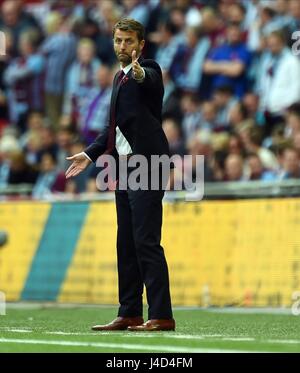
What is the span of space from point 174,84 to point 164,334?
9482mm

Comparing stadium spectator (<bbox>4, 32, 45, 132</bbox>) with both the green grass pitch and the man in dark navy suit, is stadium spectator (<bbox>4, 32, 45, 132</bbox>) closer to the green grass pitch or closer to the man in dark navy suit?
the green grass pitch

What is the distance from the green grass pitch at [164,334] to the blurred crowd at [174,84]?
10.1 feet

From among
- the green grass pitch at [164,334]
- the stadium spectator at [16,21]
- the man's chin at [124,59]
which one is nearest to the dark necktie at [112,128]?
the man's chin at [124,59]

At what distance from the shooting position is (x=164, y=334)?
9.80m

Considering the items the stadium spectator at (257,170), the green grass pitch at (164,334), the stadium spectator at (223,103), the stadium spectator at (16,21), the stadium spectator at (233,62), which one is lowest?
the green grass pitch at (164,334)

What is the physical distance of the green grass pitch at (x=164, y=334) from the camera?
8.70m

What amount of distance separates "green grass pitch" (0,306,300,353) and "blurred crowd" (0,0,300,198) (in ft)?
10.1

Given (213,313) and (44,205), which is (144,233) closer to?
(213,313)

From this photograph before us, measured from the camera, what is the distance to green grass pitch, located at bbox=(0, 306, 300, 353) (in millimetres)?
8703

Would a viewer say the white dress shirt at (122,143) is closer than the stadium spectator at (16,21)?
Yes

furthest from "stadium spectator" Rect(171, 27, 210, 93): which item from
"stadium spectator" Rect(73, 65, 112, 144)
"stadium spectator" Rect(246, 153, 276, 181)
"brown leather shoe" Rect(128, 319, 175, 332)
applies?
"brown leather shoe" Rect(128, 319, 175, 332)

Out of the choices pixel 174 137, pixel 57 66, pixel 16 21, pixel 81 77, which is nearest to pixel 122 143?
pixel 174 137

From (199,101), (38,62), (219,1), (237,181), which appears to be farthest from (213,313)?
(38,62)

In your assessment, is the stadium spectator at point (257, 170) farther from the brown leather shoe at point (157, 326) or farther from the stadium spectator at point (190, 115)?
the brown leather shoe at point (157, 326)
